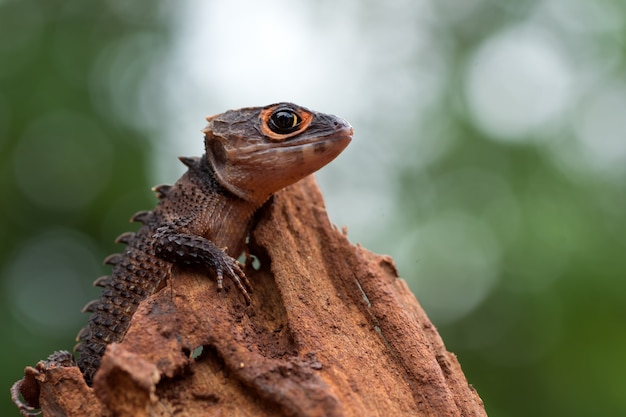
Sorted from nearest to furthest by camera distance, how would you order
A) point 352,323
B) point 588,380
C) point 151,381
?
point 151,381 < point 352,323 < point 588,380

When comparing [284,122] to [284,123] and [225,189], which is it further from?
[225,189]

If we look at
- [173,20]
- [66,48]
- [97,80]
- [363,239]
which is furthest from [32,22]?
[363,239]

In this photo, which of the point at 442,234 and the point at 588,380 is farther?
the point at 442,234

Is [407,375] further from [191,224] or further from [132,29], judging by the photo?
[132,29]

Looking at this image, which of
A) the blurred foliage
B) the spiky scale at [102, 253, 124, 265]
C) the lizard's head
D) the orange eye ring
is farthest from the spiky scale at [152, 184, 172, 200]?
the blurred foliage

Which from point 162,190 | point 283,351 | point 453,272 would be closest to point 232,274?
point 283,351

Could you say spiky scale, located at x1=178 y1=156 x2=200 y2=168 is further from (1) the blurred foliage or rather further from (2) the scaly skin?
(1) the blurred foliage

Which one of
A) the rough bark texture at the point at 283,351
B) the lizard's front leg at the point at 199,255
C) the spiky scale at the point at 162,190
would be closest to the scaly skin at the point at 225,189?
the spiky scale at the point at 162,190

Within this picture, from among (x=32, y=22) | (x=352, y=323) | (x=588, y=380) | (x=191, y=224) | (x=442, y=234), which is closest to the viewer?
(x=352, y=323)
